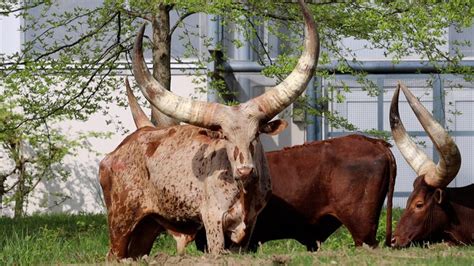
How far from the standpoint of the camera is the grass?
8.48 metres

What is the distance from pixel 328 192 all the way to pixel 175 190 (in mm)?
1910

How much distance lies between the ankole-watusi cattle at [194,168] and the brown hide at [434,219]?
2.25 m

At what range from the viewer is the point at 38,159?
19.1m

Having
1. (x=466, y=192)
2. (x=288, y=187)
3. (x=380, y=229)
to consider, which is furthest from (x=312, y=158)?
(x=380, y=229)

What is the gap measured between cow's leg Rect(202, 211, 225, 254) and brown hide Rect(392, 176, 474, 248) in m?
2.63

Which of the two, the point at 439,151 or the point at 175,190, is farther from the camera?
the point at 439,151

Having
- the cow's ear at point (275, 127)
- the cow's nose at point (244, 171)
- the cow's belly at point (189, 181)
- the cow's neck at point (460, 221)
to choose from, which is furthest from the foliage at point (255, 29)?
the cow's nose at point (244, 171)

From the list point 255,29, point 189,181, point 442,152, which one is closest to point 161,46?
point 255,29

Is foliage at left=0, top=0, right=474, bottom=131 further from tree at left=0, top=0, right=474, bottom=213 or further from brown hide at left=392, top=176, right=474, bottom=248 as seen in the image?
brown hide at left=392, top=176, right=474, bottom=248

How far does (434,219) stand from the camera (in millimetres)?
12289

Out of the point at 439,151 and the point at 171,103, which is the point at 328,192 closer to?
the point at 439,151

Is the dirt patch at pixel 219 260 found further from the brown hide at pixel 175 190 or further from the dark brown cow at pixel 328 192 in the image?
the dark brown cow at pixel 328 192

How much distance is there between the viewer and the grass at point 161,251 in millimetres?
8484

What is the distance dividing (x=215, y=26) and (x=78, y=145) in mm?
2779
